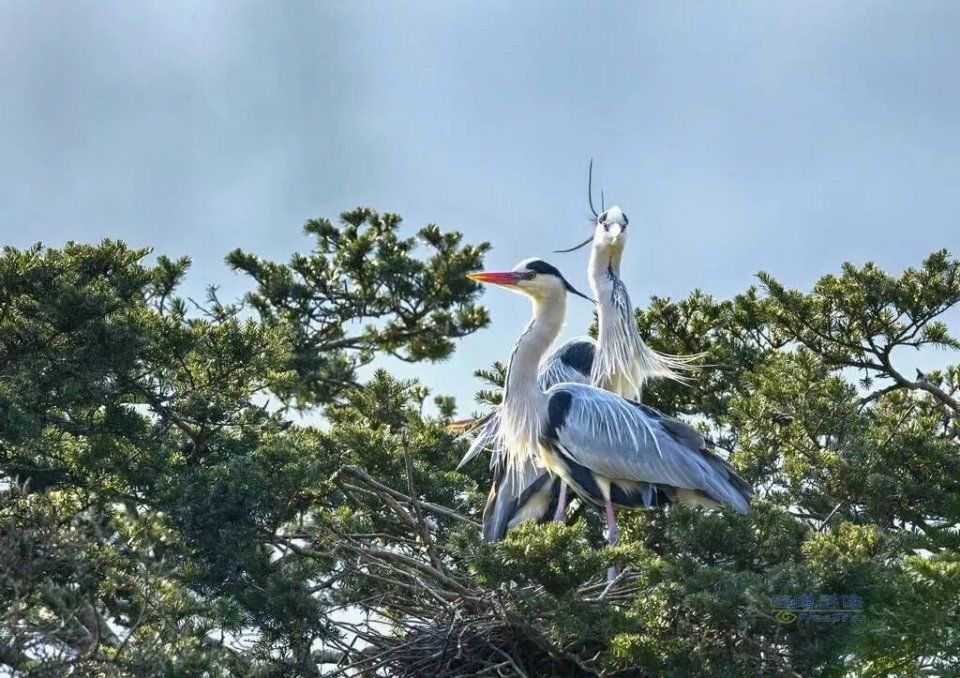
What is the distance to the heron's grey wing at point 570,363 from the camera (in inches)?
402

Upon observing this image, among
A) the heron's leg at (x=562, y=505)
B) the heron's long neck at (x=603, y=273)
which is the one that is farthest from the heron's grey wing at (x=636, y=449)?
the heron's long neck at (x=603, y=273)

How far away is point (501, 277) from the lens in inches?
370

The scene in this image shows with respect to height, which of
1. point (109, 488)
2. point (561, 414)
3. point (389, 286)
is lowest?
point (109, 488)

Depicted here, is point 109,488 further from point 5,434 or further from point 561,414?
point 561,414

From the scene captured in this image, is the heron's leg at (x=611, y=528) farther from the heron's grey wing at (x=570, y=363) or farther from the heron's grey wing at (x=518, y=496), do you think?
the heron's grey wing at (x=570, y=363)

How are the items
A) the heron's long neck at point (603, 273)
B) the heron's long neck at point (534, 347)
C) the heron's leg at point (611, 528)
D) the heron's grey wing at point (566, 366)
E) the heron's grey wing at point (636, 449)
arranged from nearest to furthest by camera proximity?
the heron's leg at point (611, 528) < the heron's grey wing at point (636, 449) < the heron's long neck at point (534, 347) < the heron's grey wing at point (566, 366) < the heron's long neck at point (603, 273)

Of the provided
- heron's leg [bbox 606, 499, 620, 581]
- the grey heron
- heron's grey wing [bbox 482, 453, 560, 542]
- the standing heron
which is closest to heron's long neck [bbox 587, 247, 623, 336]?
the grey heron

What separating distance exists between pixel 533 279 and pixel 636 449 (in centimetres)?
129

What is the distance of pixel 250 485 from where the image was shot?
27.1 feet

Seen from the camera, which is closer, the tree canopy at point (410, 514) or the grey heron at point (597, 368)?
the tree canopy at point (410, 514)

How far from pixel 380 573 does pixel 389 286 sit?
4242 mm

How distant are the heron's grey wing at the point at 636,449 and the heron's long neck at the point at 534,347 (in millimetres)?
232

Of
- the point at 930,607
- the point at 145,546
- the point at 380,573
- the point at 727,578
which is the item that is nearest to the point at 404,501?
the point at 380,573

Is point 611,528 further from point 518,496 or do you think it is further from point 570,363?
point 570,363
